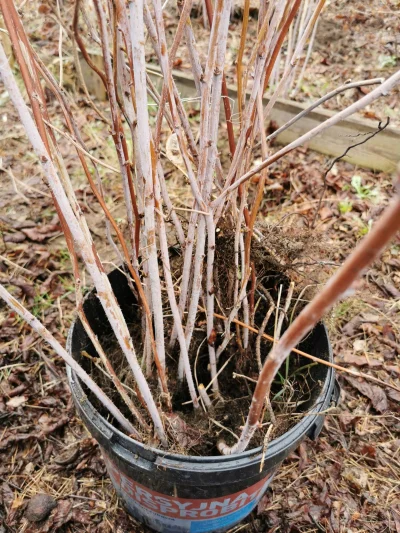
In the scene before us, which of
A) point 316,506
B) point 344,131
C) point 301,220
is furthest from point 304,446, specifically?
point 344,131

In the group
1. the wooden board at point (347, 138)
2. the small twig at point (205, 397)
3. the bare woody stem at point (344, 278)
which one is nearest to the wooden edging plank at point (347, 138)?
the wooden board at point (347, 138)

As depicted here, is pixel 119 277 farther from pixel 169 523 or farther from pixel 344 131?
pixel 344 131

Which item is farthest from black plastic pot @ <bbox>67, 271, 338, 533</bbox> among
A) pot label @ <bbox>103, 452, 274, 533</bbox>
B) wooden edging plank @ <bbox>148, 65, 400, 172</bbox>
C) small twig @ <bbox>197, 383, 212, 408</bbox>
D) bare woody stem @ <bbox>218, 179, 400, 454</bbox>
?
wooden edging plank @ <bbox>148, 65, 400, 172</bbox>

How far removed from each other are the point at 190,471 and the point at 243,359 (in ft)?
1.49

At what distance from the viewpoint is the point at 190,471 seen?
0.96 m

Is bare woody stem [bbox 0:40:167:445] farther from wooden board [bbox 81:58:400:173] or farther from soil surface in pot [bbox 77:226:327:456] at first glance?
wooden board [bbox 81:58:400:173]

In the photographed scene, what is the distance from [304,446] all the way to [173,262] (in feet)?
2.94

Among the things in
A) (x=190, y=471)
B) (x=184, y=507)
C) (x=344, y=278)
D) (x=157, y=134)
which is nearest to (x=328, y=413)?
(x=184, y=507)

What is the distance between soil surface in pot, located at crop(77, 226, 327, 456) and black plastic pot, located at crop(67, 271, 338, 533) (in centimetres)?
8

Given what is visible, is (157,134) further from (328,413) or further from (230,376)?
(328,413)

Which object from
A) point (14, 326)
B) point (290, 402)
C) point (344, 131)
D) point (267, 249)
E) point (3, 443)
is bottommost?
point (3, 443)

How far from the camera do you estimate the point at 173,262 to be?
1432mm

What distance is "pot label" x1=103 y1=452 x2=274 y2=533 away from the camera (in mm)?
1107

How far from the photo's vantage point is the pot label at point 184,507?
111 centimetres
